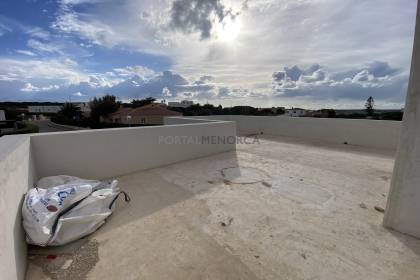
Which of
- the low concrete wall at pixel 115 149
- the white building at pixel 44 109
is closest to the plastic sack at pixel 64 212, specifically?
the low concrete wall at pixel 115 149

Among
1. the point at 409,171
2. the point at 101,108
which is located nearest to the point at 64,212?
the point at 409,171

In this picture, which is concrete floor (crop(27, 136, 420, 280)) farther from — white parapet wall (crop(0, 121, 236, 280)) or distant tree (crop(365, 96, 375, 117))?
distant tree (crop(365, 96, 375, 117))

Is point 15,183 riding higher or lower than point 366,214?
higher

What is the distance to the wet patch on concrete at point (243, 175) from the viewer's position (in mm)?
3443

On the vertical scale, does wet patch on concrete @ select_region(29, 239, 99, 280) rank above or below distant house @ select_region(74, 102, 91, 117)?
below

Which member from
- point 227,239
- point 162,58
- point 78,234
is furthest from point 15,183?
point 162,58

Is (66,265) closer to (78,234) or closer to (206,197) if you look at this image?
(78,234)

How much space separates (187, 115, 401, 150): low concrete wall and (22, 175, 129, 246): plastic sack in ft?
25.5

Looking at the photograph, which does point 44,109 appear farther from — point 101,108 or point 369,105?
point 369,105

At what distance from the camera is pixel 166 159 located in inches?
171

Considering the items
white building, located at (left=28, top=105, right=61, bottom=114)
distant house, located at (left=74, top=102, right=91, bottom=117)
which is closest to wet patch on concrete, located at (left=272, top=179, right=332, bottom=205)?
distant house, located at (left=74, top=102, right=91, bottom=117)

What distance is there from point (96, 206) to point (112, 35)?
21.8 feet

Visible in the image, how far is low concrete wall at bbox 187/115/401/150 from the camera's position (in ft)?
20.1

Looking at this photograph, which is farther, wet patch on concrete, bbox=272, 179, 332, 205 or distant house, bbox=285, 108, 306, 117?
distant house, bbox=285, 108, 306, 117
